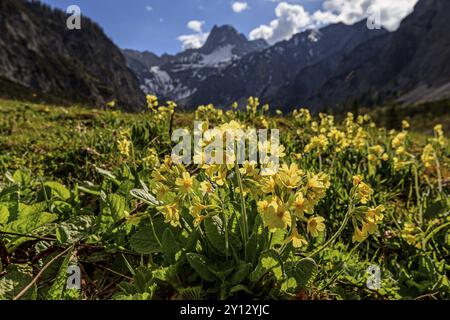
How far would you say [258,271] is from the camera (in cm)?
204

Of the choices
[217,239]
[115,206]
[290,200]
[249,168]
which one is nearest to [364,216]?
[290,200]

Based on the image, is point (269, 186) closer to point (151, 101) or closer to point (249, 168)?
point (249, 168)

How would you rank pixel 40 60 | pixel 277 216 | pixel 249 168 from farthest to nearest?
pixel 40 60
pixel 249 168
pixel 277 216

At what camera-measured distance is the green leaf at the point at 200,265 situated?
2.14 meters

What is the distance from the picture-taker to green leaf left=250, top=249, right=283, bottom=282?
199 centimetres

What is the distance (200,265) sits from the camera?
215cm

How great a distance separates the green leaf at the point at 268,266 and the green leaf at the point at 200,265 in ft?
0.90

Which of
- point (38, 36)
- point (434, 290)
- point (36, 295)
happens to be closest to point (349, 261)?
point (434, 290)

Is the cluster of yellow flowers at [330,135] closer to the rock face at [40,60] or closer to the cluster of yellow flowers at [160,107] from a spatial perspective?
the cluster of yellow flowers at [160,107]

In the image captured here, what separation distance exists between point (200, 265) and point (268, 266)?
1.39 ft

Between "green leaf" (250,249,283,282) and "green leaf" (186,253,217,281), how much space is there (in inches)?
10.8

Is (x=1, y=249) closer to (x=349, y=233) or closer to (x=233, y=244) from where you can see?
(x=233, y=244)

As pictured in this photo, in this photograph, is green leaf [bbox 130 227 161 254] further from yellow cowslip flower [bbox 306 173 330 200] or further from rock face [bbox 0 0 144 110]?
rock face [bbox 0 0 144 110]

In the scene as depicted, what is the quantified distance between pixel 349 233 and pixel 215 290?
5.75 feet
